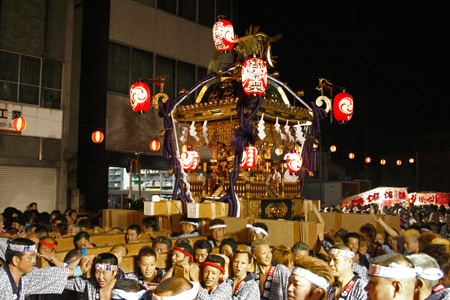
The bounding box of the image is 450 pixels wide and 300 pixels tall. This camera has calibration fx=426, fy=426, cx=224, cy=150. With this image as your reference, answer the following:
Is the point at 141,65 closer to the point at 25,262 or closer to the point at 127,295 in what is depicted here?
the point at 25,262

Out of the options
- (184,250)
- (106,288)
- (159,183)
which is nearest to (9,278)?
(106,288)

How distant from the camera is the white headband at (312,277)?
3.26 meters

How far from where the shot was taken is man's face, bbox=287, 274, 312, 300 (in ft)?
10.6

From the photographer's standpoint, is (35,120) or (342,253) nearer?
(342,253)

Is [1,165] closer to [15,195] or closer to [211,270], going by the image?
[15,195]

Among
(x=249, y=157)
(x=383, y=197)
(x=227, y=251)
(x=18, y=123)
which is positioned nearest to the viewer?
(x=227, y=251)

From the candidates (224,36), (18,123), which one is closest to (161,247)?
(224,36)

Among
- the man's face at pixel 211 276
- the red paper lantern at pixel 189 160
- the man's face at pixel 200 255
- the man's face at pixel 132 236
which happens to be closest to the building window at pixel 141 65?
the red paper lantern at pixel 189 160

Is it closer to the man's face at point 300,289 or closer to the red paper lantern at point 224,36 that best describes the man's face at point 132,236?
the man's face at point 300,289

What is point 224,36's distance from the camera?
1074 centimetres

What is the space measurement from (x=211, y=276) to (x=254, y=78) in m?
5.73

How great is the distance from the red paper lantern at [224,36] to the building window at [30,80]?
29.0 feet

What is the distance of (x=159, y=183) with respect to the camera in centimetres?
2061

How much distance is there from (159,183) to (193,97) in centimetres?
447
